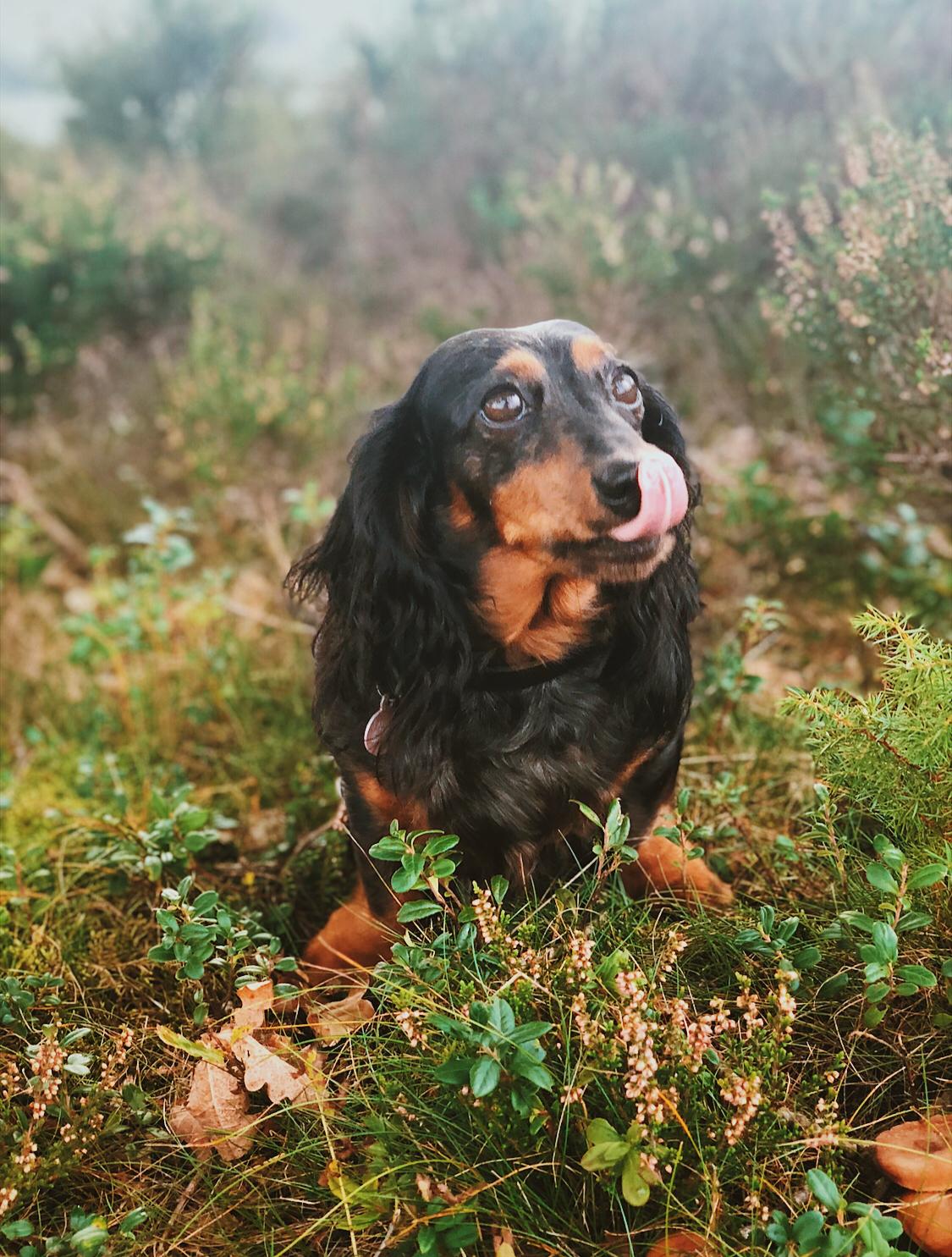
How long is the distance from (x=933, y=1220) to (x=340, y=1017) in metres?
1.06

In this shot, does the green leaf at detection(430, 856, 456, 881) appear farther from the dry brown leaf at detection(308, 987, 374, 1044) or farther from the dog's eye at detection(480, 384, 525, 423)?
the dog's eye at detection(480, 384, 525, 423)

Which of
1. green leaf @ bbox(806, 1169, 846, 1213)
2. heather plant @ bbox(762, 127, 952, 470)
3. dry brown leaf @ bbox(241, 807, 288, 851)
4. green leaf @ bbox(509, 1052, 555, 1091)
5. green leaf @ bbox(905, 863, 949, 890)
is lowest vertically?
dry brown leaf @ bbox(241, 807, 288, 851)

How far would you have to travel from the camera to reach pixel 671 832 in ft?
6.04

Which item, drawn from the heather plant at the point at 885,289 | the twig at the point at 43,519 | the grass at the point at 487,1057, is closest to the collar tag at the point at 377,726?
the grass at the point at 487,1057

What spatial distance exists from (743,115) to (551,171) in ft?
3.41

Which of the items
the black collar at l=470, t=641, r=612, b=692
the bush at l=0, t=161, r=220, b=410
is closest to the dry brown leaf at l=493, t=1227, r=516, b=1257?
the black collar at l=470, t=641, r=612, b=692

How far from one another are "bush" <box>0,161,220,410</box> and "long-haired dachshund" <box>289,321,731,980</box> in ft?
13.7

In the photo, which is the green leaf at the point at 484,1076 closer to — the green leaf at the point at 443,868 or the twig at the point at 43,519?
the green leaf at the point at 443,868

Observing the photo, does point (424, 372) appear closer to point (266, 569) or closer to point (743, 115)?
point (266, 569)

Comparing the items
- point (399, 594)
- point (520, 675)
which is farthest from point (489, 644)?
point (399, 594)

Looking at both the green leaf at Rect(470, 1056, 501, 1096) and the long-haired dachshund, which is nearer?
the green leaf at Rect(470, 1056, 501, 1096)

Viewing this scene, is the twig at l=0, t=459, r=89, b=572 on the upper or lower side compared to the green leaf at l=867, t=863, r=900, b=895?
lower

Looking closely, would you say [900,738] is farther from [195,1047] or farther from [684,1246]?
[195,1047]

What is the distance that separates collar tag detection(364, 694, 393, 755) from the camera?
83.4 inches
